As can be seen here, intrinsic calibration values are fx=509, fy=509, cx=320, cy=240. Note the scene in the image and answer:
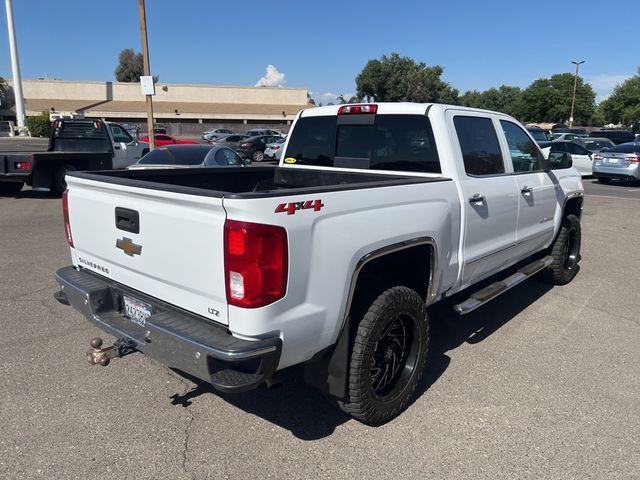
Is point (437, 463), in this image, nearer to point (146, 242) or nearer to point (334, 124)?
point (146, 242)

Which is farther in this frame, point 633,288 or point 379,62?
point 379,62

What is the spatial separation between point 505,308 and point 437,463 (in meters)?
2.91

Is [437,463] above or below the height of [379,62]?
below

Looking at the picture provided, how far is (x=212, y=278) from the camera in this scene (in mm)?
2574

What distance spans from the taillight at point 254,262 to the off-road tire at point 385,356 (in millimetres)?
766

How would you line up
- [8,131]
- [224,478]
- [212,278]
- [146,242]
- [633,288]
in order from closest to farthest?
[212,278]
[224,478]
[146,242]
[633,288]
[8,131]

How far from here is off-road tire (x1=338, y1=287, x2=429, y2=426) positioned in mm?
3006

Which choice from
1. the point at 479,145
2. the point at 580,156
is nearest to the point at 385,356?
the point at 479,145

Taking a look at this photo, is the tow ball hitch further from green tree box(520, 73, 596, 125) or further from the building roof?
green tree box(520, 73, 596, 125)

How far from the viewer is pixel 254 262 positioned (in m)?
2.43

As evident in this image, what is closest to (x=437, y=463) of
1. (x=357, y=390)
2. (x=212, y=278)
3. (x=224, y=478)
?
(x=357, y=390)

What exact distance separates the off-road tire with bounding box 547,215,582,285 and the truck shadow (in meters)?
1.02

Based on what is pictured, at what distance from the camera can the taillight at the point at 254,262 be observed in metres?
2.42

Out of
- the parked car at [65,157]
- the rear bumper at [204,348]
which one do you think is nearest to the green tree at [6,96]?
the parked car at [65,157]
